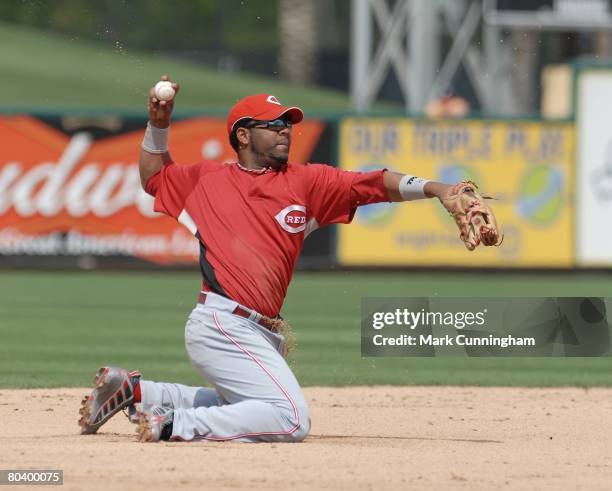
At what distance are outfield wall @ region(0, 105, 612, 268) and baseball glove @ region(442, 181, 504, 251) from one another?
41.9 feet

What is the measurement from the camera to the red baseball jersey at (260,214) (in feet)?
24.0

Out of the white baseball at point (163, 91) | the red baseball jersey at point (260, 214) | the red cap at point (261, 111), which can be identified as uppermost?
the white baseball at point (163, 91)

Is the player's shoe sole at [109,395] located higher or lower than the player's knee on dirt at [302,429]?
higher

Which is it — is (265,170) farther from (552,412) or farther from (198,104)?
(198,104)

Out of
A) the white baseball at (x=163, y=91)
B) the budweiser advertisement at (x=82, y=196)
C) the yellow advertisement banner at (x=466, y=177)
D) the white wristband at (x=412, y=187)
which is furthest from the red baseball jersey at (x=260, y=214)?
the yellow advertisement banner at (x=466, y=177)

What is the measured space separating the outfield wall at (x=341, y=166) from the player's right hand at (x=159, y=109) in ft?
39.3

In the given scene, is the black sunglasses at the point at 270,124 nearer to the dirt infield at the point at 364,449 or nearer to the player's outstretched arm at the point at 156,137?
the player's outstretched arm at the point at 156,137

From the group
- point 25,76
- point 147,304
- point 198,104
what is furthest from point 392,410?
point 25,76

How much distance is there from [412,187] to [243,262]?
92 centimetres

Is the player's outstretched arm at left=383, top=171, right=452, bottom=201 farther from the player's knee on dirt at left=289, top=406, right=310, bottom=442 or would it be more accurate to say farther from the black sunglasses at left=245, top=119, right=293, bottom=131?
the player's knee on dirt at left=289, top=406, right=310, bottom=442

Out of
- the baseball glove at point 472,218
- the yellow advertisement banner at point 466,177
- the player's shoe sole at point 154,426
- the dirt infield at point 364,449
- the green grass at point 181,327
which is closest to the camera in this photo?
the dirt infield at point 364,449

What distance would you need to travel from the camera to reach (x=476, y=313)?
10.5 metres

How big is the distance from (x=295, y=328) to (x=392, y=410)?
4668 millimetres

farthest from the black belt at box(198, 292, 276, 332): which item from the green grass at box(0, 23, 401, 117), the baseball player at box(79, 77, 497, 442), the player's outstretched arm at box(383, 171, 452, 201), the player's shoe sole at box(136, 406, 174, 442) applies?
the green grass at box(0, 23, 401, 117)
